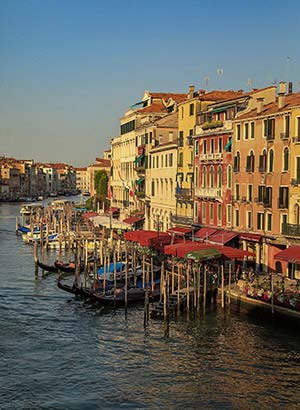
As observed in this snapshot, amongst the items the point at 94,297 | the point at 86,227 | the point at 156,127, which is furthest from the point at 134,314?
the point at 86,227

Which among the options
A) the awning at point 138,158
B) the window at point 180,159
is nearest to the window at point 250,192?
the window at point 180,159

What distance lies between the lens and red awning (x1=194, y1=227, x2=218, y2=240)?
29.9m

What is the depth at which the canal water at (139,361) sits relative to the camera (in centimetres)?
1593

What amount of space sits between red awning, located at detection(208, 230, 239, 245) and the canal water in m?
5.17

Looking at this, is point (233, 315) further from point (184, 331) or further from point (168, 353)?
point (168, 353)

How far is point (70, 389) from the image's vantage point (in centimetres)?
1647

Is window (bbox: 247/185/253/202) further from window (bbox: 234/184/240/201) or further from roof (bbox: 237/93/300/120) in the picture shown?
roof (bbox: 237/93/300/120)

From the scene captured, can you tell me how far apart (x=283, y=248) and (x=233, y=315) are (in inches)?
162

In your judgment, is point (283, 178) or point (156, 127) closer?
point (283, 178)

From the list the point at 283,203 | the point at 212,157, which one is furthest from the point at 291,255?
the point at 212,157

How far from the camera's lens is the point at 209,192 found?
30.9m

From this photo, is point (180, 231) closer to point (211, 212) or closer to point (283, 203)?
point (211, 212)

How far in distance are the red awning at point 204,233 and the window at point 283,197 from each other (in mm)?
4830

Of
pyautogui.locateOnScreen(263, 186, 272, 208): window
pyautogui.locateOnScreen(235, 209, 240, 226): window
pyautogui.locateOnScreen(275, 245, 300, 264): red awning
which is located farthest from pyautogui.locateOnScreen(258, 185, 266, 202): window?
pyautogui.locateOnScreen(275, 245, 300, 264): red awning
